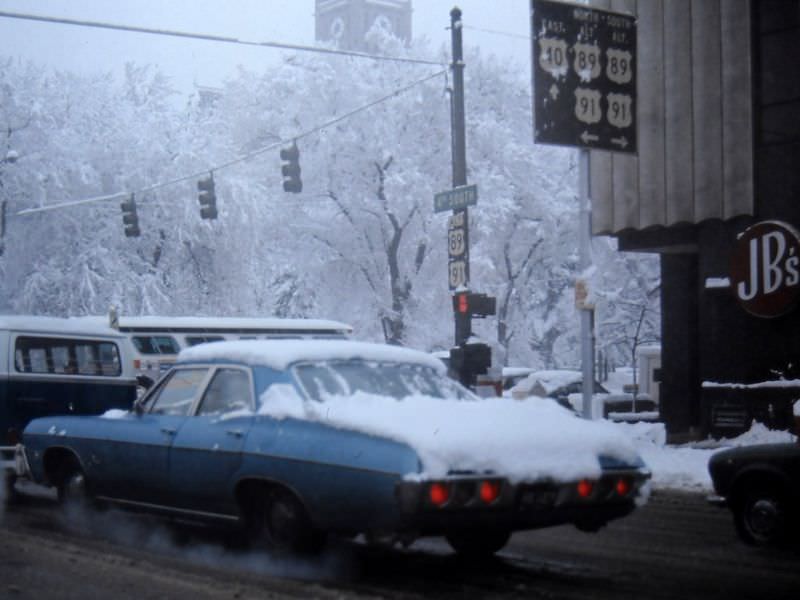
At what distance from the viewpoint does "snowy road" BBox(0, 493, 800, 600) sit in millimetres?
7090

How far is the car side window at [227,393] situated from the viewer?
8.23m

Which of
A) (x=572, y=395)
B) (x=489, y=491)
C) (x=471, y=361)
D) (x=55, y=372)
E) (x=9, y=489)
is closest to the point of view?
(x=489, y=491)

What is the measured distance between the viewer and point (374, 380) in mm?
8289

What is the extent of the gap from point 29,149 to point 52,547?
27.7 metres

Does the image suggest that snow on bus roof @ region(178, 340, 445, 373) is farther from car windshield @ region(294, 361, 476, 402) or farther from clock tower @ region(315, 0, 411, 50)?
clock tower @ region(315, 0, 411, 50)

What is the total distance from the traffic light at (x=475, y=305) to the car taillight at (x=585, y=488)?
1251 centimetres

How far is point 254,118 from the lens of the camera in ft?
131

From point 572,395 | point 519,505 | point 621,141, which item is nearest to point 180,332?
point 572,395

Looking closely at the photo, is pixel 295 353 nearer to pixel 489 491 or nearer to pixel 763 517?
pixel 489 491

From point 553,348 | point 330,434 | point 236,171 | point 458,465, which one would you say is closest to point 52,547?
point 330,434

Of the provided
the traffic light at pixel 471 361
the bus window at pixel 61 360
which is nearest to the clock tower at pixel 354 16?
the traffic light at pixel 471 361

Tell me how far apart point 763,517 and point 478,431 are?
10.3ft

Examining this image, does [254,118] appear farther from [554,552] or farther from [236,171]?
[554,552]

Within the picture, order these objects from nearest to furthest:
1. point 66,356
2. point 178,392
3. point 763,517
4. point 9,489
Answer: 1. point 178,392
2. point 763,517
3. point 9,489
4. point 66,356
